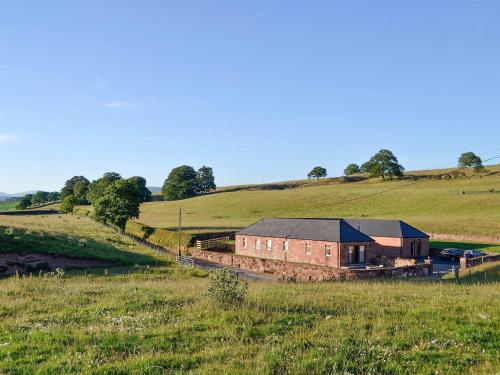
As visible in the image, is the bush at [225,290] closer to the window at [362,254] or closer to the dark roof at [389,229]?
the window at [362,254]

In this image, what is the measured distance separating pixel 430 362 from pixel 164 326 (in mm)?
5905

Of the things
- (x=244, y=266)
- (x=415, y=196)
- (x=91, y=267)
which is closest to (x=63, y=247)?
(x=91, y=267)

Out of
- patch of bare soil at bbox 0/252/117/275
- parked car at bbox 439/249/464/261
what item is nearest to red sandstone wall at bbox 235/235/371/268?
parked car at bbox 439/249/464/261

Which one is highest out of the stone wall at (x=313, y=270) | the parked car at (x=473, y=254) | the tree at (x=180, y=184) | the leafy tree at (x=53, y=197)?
the tree at (x=180, y=184)

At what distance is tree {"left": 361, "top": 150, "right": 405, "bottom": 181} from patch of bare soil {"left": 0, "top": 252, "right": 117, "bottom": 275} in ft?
344

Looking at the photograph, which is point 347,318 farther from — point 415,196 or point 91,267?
A: point 415,196

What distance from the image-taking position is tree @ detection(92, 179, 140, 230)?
2847 inches

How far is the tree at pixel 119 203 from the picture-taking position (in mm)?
72312

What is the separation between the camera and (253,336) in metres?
10.1

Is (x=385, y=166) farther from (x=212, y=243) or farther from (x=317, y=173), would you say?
(x=212, y=243)

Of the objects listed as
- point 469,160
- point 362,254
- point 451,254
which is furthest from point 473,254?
point 469,160

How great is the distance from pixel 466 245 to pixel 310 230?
79.1 feet

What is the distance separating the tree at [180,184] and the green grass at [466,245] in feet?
322

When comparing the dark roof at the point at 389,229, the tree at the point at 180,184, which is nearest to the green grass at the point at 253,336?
the dark roof at the point at 389,229
